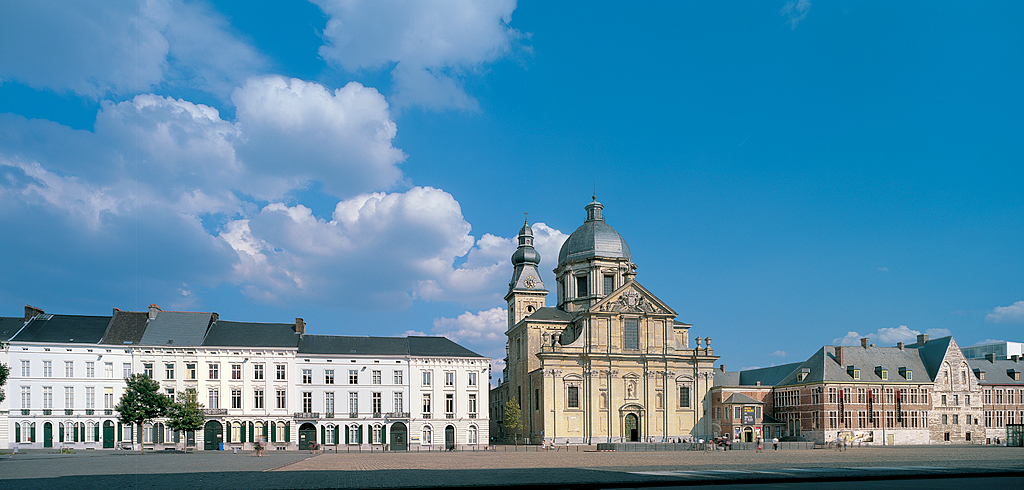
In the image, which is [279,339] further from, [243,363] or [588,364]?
[588,364]

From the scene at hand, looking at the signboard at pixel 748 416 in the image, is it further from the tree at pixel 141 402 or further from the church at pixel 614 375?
the tree at pixel 141 402

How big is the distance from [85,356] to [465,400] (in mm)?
30826

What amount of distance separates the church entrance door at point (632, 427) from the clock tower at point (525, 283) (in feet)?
59.4

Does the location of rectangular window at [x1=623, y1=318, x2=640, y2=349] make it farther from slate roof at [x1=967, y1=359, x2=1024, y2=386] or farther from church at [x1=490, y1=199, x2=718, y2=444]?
slate roof at [x1=967, y1=359, x2=1024, y2=386]

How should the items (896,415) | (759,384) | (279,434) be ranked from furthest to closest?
(759,384) → (896,415) → (279,434)

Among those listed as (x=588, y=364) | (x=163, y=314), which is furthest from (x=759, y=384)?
(x=163, y=314)

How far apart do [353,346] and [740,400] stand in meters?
37.0

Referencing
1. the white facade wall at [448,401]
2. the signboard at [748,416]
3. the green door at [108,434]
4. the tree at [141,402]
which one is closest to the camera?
the tree at [141,402]

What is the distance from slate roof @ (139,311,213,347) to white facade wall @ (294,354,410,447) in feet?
29.1

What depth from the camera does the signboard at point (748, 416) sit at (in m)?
76.2

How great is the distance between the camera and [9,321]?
65375mm

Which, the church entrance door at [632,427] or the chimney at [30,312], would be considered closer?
the chimney at [30,312]

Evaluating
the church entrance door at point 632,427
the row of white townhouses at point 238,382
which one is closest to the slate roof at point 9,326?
the row of white townhouses at point 238,382

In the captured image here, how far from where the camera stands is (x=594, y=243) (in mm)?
86875
